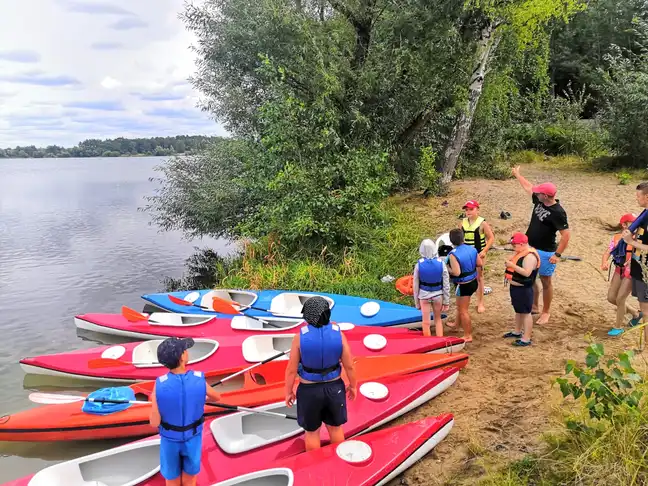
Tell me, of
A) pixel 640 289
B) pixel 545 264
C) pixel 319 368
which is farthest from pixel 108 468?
pixel 640 289

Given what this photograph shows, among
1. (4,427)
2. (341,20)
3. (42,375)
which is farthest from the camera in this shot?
(341,20)

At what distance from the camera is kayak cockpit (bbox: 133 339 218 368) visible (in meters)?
6.30

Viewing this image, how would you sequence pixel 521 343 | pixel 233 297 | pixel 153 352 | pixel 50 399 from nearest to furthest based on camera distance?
1. pixel 50 399
2. pixel 521 343
3. pixel 153 352
4. pixel 233 297

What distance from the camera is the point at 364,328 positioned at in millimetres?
6625

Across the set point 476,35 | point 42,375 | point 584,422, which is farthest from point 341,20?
point 584,422

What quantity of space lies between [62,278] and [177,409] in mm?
11794

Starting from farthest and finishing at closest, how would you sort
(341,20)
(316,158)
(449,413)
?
(341,20) → (316,158) → (449,413)

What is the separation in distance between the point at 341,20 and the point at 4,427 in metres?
10.5

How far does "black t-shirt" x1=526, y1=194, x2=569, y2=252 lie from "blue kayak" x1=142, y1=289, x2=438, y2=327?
1989 mm

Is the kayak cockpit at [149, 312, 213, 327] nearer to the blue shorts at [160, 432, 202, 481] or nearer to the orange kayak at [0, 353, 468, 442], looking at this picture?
the orange kayak at [0, 353, 468, 442]

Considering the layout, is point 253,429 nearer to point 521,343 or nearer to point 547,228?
point 521,343

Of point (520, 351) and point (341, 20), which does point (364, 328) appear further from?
point (341, 20)

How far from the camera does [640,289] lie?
4859 mm

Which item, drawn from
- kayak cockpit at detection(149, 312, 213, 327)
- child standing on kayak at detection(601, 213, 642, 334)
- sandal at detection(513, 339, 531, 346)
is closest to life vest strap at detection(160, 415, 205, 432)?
sandal at detection(513, 339, 531, 346)
